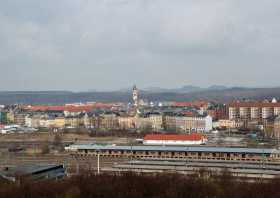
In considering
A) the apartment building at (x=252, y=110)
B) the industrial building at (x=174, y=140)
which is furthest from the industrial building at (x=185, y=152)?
the apartment building at (x=252, y=110)

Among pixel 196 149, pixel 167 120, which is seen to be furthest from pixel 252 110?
pixel 196 149

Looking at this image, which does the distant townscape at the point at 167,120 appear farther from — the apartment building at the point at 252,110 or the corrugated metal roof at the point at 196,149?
the corrugated metal roof at the point at 196,149

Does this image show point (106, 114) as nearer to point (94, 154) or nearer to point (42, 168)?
point (94, 154)

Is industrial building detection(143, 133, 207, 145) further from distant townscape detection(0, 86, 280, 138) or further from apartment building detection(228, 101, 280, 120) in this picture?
apartment building detection(228, 101, 280, 120)

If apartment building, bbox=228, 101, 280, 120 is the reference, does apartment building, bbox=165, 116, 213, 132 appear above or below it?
below

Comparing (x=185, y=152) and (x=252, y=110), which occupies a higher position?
(x=252, y=110)

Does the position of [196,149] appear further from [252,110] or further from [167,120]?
[252,110]

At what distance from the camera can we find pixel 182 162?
13070 millimetres

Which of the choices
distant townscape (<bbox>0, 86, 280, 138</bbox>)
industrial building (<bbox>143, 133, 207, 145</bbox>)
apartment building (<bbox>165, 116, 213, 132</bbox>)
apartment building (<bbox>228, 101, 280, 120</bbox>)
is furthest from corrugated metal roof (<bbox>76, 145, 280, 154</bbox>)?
apartment building (<bbox>228, 101, 280, 120</bbox>)

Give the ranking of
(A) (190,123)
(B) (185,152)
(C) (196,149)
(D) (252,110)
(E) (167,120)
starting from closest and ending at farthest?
(B) (185,152) < (C) (196,149) < (A) (190,123) < (E) (167,120) < (D) (252,110)

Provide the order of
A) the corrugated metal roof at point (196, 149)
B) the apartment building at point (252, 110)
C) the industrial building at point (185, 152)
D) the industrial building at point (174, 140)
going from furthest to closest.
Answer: the apartment building at point (252, 110), the industrial building at point (174, 140), the corrugated metal roof at point (196, 149), the industrial building at point (185, 152)

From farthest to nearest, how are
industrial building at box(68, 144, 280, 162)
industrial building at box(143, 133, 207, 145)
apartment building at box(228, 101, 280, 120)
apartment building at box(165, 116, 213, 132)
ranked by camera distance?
apartment building at box(228, 101, 280, 120) < apartment building at box(165, 116, 213, 132) < industrial building at box(143, 133, 207, 145) < industrial building at box(68, 144, 280, 162)

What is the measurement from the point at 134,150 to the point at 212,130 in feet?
36.3

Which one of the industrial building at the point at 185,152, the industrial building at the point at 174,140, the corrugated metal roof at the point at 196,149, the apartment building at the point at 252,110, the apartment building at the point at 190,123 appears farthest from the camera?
the apartment building at the point at 252,110
